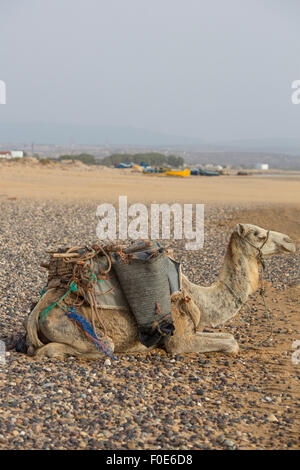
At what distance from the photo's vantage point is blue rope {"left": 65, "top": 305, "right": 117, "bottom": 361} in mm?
4793

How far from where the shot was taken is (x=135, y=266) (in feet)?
16.0

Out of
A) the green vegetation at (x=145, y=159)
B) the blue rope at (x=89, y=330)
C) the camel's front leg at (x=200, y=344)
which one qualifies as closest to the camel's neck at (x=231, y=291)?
the camel's front leg at (x=200, y=344)

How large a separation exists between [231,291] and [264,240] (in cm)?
53

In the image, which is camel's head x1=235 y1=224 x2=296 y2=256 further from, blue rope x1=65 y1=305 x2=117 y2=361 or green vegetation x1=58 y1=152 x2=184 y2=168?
green vegetation x1=58 y1=152 x2=184 y2=168

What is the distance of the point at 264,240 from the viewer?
5.04 meters

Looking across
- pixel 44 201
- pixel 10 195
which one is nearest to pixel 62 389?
pixel 44 201

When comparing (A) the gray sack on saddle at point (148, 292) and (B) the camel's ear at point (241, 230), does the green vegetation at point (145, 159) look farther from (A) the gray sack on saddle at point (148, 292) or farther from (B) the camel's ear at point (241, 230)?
(A) the gray sack on saddle at point (148, 292)

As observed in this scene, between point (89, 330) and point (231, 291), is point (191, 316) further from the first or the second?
point (89, 330)

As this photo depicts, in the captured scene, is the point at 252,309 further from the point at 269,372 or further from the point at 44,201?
the point at 44,201

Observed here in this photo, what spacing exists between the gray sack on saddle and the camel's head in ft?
2.50

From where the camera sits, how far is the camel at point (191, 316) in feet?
15.9

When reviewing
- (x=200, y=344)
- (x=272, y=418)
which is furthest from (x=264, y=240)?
(x=272, y=418)

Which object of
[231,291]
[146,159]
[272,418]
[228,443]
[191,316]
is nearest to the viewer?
[228,443]

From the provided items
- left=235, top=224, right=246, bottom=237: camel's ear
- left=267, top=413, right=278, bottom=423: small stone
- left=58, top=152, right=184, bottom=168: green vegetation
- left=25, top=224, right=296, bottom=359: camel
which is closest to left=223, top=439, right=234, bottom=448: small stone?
left=267, top=413, right=278, bottom=423: small stone
